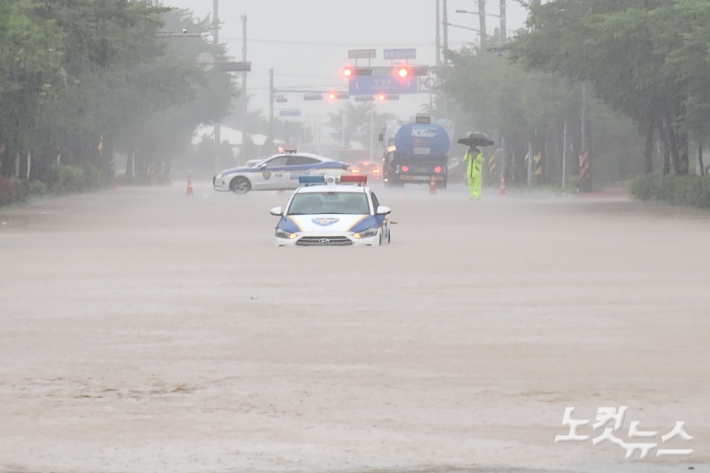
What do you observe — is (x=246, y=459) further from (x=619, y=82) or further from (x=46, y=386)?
(x=619, y=82)


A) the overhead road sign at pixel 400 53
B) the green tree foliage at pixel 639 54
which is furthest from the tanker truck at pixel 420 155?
the overhead road sign at pixel 400 53

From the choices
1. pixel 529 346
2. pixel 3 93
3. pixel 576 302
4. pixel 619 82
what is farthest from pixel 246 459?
pixel 619 82

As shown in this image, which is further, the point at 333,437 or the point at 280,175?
the point at 280,175

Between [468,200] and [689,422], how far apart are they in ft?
142

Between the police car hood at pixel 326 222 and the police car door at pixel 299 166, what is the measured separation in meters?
32.8

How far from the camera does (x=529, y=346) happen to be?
45.6 feet

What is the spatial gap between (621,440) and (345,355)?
4271mm

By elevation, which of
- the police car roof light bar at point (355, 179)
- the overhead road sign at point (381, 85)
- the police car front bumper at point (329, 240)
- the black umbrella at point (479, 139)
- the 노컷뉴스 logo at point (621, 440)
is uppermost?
the overhead road sign at point (381, 85)

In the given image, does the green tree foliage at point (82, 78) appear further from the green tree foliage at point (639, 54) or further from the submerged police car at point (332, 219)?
the green tree foliage at point (639, 54)

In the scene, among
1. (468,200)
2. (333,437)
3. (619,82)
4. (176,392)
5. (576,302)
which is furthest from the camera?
(468,200)

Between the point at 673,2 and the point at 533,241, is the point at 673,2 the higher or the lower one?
the higher one

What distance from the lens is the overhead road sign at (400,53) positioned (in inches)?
4875

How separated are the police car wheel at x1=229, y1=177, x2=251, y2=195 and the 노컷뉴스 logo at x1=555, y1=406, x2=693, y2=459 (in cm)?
5156

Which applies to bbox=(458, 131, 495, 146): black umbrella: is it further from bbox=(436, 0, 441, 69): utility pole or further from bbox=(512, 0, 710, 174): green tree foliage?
bbox=(436, 0, 441, 69): utility pole
